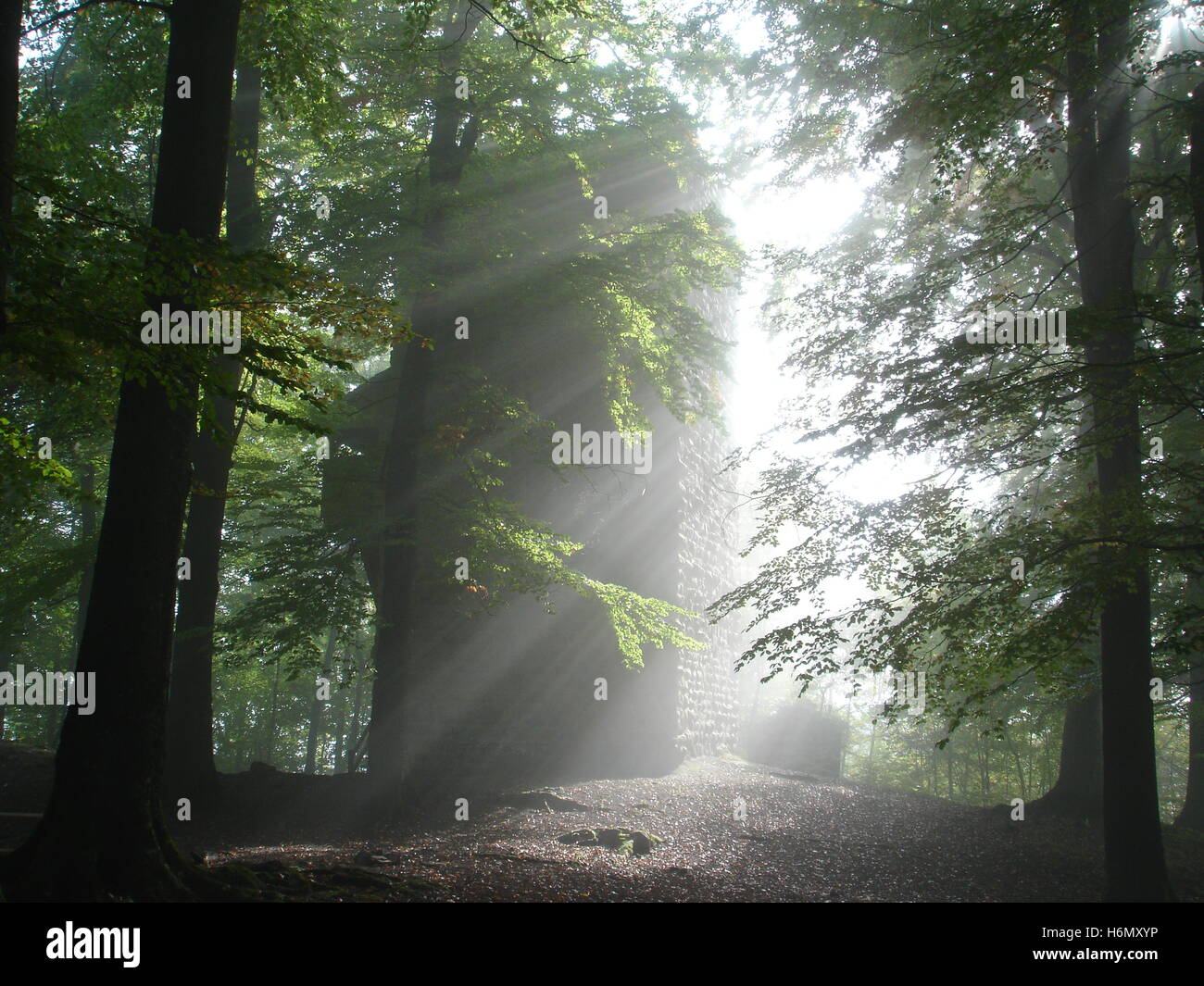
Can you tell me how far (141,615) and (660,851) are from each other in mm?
5305

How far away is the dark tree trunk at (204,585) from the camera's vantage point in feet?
29.5

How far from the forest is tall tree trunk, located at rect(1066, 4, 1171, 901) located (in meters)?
0.04

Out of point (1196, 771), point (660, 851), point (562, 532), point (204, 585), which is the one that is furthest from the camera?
point (1196, 771)

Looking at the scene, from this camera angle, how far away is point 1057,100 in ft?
23.5

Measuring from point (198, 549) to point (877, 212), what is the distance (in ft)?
35.9

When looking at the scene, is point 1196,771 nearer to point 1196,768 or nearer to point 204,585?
point 1196,768

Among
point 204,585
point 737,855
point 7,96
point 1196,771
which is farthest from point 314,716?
point 7,96

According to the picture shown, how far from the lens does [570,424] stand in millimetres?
10820

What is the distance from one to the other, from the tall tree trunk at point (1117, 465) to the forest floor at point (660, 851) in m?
0.97

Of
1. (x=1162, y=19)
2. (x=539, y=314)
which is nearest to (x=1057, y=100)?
(x=1162, y=19)

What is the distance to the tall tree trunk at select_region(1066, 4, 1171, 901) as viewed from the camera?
221 inches

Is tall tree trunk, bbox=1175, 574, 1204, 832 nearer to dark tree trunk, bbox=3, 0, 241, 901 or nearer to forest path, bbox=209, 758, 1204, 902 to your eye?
forest path, bbox=209, 758, 1204, 902

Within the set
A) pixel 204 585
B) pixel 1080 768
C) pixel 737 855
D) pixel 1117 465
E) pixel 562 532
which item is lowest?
pixel 737 855

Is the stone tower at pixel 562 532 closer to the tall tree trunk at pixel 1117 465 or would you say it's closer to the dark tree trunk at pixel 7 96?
the tall tree trunk at pixel 1117 465
